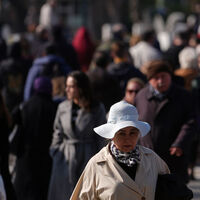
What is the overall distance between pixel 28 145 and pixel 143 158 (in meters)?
4.01

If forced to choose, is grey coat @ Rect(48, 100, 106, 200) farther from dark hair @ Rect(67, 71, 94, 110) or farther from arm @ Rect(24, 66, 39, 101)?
arm @ Rect(24, 66, 39, 101)

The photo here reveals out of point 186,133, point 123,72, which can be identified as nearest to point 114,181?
point 186,133

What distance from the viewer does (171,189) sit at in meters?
5.57

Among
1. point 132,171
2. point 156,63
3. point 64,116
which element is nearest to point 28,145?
point 64,116

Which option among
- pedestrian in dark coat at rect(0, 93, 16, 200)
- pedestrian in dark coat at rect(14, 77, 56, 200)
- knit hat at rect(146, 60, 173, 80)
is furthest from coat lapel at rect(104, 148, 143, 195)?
pedestrian in dark coat at rect(14, 77, 56, 200)

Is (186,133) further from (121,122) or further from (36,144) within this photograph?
(121,122)

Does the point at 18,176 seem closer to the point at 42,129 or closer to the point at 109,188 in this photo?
the point at 42,129

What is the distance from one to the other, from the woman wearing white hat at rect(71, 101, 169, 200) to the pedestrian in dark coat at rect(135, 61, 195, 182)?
2503 mm

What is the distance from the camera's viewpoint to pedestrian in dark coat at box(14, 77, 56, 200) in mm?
9406

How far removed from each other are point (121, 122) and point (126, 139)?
4.8 inches

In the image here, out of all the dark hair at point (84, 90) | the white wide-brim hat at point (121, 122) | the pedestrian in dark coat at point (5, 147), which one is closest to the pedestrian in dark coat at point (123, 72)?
the pedestrian in dark coat at point (5, 147)

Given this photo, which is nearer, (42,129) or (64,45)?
(42,129)

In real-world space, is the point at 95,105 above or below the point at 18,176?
above

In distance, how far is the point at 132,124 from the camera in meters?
5.57
